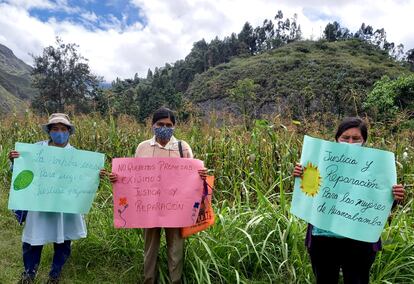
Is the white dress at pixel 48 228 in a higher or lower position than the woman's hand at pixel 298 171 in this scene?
lower

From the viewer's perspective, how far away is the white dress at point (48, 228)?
2.92m

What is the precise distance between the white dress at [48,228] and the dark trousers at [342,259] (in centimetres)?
200

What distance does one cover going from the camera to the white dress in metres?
2.92

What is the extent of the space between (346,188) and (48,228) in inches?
92.4

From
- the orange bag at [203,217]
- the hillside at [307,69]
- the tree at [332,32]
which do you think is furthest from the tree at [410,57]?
the orange bag at [203,217]

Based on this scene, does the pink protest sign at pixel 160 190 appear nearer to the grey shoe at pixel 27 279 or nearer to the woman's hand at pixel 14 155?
the woman's hand at pixel 14 155

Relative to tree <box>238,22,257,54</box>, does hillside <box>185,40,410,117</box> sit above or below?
Answer: below

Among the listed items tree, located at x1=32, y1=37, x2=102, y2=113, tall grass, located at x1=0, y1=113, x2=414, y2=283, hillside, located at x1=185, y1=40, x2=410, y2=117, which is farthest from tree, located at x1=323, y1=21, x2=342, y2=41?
tall grass, located at x1=0, y1=113, x2=414, y2=283

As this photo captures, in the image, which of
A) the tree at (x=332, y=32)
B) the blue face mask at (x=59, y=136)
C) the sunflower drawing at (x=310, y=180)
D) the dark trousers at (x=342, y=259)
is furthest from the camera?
the tree at (x=332, y=32)

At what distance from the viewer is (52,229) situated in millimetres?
2994

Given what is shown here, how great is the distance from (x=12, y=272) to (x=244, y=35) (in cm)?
9680

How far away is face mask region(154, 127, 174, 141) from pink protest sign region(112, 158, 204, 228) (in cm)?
18

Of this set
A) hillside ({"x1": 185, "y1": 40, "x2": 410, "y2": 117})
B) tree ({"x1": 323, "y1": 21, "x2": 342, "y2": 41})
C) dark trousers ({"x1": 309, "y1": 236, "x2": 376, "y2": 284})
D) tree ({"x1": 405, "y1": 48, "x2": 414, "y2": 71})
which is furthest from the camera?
tree ({"x1": 323, "y1": 21, "x2": 342, "y2": 41})

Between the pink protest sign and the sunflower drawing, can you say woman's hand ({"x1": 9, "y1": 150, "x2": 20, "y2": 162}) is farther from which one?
the sunflower drawing
